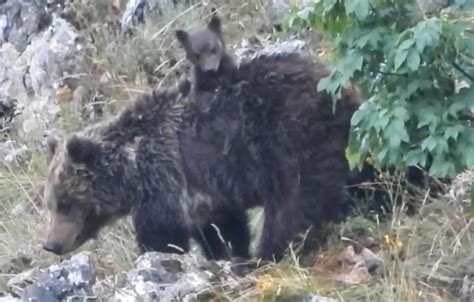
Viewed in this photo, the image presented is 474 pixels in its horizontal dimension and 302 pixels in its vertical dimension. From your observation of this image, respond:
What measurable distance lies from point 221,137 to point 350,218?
937 millimetres

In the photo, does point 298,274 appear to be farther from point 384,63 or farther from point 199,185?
point 384,63

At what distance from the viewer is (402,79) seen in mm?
6148

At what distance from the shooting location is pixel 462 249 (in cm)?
731

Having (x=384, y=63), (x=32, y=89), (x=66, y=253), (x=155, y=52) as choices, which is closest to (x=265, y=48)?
(x=155, y=52)

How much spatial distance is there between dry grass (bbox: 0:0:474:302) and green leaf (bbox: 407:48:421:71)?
167 cm

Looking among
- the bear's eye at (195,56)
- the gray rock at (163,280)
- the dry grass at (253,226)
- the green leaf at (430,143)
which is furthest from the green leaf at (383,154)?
the bear's eye at (195,56)

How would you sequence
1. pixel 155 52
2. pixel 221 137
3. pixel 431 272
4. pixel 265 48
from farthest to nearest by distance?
pixel 155 52 < pixel 265 48 < pixel 221 137 < pixel 431 272

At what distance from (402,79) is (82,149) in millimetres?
2690

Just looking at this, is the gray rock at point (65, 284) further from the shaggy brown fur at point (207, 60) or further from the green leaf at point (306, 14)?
the green leaf at point (306, 14)

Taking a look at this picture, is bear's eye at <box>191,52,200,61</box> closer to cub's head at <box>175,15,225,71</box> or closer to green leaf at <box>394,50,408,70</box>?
cub's head at <box>175,15,225,71</box>

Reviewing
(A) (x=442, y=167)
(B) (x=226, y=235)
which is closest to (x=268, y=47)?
(B) (x=226, y=235)

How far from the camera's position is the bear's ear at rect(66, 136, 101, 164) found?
815 centimetres

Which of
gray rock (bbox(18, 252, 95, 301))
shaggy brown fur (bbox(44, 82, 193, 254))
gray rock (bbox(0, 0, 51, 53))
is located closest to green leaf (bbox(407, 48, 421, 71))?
gray rock (bbox(18, 252, 95, 301))

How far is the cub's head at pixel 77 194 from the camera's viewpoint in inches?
325
